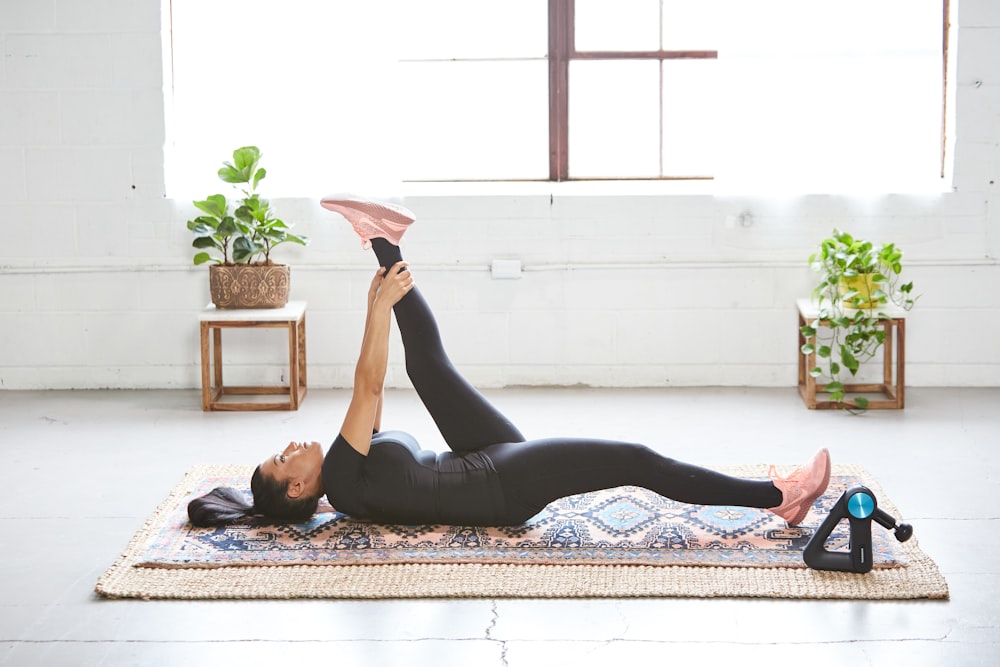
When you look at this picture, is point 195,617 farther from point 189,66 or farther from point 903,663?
point 189,66

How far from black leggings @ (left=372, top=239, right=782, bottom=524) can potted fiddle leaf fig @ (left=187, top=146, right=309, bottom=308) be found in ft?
6.27

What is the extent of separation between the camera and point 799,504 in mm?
3293

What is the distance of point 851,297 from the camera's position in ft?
16.6

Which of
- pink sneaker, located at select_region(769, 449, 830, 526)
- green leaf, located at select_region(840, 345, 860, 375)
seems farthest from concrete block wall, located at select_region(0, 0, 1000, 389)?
pink sneaker, located at select_region(769, 449, 830, 526)

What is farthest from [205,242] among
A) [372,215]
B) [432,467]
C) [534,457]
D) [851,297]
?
[851,297]

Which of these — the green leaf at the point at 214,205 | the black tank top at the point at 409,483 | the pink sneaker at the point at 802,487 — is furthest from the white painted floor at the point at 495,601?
the green leaf at the point at 214,205


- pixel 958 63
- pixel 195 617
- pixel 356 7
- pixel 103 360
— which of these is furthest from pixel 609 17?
pixel 195 617

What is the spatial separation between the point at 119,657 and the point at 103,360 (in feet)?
10.7

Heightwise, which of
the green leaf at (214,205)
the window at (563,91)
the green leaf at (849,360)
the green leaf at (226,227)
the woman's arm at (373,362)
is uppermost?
the window at (563,91)

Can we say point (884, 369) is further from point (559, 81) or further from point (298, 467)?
point (298, 467)

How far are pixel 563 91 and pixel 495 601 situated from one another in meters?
3.26

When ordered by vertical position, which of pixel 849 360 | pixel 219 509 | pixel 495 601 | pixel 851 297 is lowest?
pixel 495 601

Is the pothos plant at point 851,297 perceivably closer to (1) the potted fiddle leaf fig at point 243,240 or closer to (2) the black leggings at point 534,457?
(2) the black leggings at point 534,457

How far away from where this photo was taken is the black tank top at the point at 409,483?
3.27m
